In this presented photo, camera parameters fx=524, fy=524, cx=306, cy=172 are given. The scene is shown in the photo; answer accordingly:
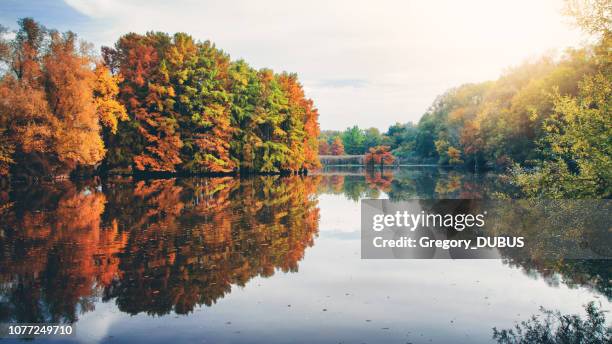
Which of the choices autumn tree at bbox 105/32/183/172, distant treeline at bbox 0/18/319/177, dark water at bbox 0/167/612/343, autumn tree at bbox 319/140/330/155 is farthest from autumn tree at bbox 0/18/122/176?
autumn tree at bbox 319/140/330/155

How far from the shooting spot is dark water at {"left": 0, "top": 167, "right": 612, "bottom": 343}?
26.0 feet

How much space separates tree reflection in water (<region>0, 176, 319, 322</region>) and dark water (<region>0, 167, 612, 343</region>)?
47 mm

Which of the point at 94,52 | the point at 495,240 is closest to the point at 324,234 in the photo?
the point at 495,240

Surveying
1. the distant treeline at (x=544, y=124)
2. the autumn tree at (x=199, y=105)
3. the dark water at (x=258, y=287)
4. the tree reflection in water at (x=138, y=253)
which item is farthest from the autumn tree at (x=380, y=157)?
the dark water at (x=258, y=287)

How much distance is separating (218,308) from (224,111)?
175 feet

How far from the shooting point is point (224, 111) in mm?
60844

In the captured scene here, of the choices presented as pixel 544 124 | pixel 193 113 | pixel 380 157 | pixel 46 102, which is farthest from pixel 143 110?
pixel 380 157

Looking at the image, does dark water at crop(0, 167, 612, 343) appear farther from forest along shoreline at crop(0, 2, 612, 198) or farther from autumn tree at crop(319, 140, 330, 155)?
autumn tree at crop(319, 140, 330, 155)

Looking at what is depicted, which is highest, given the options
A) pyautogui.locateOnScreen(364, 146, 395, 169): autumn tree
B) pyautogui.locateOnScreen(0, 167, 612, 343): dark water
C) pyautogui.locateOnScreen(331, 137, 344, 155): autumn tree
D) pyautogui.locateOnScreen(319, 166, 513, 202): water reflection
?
pyautogui.locateOnScreen(331, 137, 344, 155): autumn tree

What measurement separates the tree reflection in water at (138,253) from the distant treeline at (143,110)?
63.7 ft

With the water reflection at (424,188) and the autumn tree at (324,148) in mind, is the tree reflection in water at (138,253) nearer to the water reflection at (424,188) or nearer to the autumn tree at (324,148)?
the water reflection at (424,188)

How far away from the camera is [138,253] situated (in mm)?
13164

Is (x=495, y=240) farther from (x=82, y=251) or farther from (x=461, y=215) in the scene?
(x=82, y=251)

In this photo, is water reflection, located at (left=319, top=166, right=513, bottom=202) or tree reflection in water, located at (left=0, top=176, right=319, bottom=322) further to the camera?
water reflection, located at (left=319, top=166, right=513, bottom=202)
